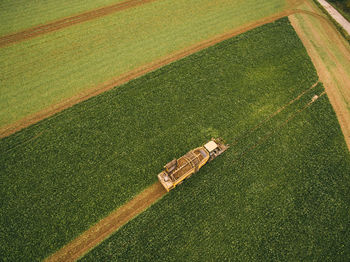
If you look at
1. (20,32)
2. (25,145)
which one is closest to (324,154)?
(25,145)

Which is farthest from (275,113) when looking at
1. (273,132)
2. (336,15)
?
(336,15)

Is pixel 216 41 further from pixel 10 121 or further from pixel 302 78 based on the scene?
pixel 10 121

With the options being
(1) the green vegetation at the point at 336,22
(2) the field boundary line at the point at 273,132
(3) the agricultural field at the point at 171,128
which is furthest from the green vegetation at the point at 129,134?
(1) the green vegetation at the point at 336,22

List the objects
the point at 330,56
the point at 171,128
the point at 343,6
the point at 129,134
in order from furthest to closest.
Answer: the point at 343,6 → the point at 330,56 → the point at 171,128 → the point at 129,134

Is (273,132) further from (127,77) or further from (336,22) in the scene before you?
(336,22)

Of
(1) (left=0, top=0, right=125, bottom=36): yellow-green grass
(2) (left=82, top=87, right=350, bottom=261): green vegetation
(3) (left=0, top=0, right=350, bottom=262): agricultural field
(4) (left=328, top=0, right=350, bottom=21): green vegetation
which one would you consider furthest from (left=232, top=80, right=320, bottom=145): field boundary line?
(1) (left=0, top=0, right=125, bottom=36): yellow-green grass

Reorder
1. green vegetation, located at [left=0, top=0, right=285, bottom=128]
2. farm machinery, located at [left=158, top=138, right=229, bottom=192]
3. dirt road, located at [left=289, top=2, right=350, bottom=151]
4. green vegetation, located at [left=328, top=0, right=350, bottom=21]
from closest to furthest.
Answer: farm machinery, located at [left=158, top=138, right=229, bottom=192]
green vegetation, located at [left=0, top=0, right=285, bottom=128]
dirt road, located at [left=289, top=2, right=350, bottom=151]
green vegetation, located at [left=328, top=0, right=350, bottom=21]

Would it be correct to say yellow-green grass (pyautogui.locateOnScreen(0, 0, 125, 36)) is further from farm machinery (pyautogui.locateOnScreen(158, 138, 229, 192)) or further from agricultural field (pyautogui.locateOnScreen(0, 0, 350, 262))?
farm machinery (pyautogui.locateOnScreen(158, 138, 229, 192))
